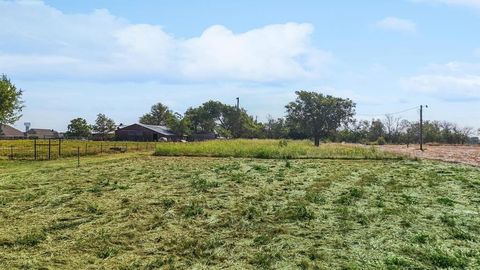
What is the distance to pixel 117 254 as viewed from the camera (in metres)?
5.72

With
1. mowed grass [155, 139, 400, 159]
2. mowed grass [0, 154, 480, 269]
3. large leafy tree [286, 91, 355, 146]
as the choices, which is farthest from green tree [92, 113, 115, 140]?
mowed grass [0, 154, 480, 269]

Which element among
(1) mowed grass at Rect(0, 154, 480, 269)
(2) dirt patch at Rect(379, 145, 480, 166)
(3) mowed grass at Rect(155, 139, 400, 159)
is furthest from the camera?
(3) mowed grass at Rect(155, 139, 400, 159)

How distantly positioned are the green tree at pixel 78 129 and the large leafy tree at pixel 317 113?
31.5 meters

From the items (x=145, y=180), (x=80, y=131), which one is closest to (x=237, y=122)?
(x=80, y=131)

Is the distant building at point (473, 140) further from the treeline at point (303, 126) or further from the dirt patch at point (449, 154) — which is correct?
the dirt patch at point (449, 154)

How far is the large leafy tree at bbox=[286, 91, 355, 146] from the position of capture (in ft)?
200

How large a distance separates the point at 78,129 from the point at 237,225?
6514 cm

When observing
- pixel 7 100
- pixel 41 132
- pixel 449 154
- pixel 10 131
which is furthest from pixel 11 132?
pixel 449 154

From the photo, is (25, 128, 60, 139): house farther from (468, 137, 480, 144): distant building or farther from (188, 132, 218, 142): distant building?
(468, 137, 480, 144): distant building

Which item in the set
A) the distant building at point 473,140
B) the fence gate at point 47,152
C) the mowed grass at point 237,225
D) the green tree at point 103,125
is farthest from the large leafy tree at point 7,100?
the distant building at point 473,140

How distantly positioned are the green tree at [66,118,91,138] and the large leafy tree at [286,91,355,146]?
3149 centimetres

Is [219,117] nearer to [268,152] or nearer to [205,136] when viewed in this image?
[205,136]

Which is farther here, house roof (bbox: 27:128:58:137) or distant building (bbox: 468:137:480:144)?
house roof (bbox: 27:128:58:137)

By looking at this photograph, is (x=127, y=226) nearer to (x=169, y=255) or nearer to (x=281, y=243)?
(x=169, y=255)
